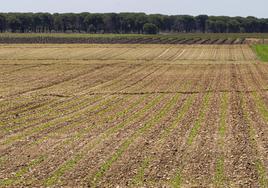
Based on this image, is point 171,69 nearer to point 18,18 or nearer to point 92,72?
point 92,72

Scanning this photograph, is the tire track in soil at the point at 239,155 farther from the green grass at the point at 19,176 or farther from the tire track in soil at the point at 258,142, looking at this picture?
the green grass at the point at 19,176

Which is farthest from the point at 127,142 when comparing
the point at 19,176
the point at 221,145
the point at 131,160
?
the point at 19,176

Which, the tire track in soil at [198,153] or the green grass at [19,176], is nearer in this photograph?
the green grass at [19,176]

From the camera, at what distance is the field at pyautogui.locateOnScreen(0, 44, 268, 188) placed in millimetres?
12219

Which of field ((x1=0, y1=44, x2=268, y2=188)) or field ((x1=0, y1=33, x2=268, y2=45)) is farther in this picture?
field ((x1=0, y1=33, x2=268, y2=45))

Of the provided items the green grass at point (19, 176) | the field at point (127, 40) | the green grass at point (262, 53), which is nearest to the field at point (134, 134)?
the green grass at point (19, 176)

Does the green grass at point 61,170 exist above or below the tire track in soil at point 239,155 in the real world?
below

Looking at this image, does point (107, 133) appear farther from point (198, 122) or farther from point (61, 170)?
point (61, 170)

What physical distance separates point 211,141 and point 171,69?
95.9 feet

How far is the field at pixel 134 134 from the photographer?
40.1 feet

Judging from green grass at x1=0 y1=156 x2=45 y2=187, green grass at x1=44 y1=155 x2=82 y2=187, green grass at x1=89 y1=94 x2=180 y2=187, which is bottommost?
green grass at x1=0 y1=156 x2=45 y2=187

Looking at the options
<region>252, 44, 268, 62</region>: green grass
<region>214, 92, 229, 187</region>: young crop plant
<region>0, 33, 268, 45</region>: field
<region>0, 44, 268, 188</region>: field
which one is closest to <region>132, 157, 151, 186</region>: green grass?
Result: <region>0, 44, 268, 188</region>: field

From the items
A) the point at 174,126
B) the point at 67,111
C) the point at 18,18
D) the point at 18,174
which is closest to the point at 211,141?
the point at 174,126

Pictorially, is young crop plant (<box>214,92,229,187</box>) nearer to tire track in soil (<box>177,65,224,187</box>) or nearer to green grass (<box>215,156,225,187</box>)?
green grass (<box>215,156,225,187</box>)
